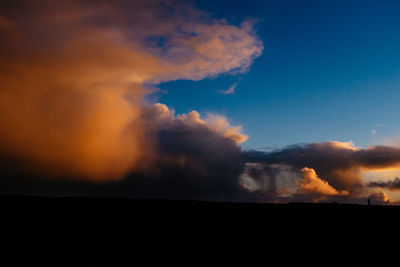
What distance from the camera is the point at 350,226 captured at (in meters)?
25.1

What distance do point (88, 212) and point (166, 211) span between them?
18.5 ft

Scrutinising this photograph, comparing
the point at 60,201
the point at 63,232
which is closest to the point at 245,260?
the point at 63,232

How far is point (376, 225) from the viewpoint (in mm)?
25938

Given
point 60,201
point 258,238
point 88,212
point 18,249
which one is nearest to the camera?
point 18,249

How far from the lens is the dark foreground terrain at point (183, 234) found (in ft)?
53.3

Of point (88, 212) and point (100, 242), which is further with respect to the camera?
point (88, 212)

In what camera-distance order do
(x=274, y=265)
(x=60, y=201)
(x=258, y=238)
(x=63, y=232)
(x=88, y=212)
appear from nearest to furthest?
1. (x=274, y=265)
2. (x=63, y=232)
3. (x=258, y=238)
4. (x=88, y=212)
5. (x=60, y=201)

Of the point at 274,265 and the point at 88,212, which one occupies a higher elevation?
the point at 88,212

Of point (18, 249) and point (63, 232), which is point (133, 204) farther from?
point (18, 249)

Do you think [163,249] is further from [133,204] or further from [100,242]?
[133,204]

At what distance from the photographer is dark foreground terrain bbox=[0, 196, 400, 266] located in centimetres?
1625

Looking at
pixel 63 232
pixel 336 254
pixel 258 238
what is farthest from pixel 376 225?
pixel 63 232

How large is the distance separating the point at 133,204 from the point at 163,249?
325 inches

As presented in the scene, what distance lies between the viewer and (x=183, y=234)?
65.2ft
